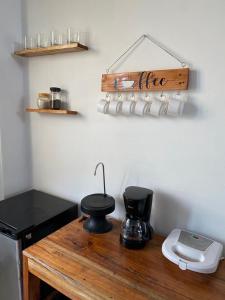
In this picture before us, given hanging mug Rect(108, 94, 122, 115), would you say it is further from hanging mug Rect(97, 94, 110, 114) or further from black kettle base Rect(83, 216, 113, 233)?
black kettle base Rect(83, 216, 113, 233)

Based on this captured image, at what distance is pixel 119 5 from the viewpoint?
1.35 metres

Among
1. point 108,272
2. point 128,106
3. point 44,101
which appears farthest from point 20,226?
point 128,106

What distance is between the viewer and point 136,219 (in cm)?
127

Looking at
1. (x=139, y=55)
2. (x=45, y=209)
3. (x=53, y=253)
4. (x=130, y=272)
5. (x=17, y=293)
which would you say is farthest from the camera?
(x=45, y=209)

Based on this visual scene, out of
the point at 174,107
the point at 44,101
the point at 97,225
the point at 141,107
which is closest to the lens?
the point at 174,107

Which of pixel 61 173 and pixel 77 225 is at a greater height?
pixel 61 173

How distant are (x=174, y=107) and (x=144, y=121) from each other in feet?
0.76

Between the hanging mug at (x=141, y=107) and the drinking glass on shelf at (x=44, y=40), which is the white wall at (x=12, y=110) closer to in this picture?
the drinking glass on shelf at (x=44, y=40)

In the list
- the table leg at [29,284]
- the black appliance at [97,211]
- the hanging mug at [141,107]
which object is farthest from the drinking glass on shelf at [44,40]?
the table leg at [29,284]

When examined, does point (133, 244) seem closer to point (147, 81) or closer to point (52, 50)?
point (147, 81)

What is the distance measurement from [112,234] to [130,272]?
328mm

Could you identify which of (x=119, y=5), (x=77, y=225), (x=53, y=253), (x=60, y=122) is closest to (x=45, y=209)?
(x=77, y=225)

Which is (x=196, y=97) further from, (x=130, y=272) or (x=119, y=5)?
(x=130, y=272)

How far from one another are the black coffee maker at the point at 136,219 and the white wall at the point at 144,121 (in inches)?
6.2
